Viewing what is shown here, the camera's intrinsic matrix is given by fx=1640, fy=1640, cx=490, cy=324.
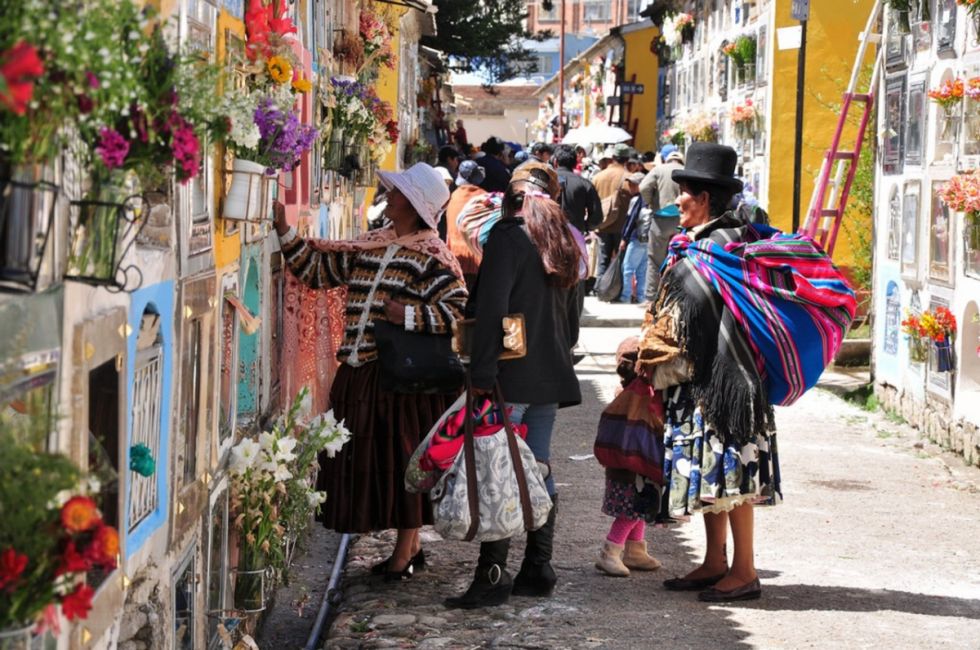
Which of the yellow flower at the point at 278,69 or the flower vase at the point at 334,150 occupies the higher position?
the yellow flower at the point at 278,69

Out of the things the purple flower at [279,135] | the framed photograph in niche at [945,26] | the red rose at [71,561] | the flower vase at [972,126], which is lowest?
the red rose at [71,561]

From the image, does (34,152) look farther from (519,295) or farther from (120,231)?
(519,295)

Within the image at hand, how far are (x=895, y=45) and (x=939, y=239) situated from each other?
2106 mm

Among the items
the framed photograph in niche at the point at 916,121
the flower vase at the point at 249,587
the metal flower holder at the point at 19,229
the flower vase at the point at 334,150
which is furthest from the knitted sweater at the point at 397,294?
the framed photograph in niche at the point at 916,121

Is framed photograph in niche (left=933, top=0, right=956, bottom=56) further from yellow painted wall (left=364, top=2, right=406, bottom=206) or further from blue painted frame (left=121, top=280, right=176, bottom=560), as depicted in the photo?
blue painted frame (left=121, top=280, right=176, bottom=560)

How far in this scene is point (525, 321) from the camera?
646 cm

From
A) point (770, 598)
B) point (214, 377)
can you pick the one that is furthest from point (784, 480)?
point (214, 377)

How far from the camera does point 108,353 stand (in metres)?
3.69

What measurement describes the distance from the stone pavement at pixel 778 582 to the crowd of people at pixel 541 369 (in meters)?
0.18

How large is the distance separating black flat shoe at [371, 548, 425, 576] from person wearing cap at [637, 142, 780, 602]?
118cm

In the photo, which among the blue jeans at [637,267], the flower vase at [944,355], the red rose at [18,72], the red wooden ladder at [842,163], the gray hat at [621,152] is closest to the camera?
the red rose at [18,72]

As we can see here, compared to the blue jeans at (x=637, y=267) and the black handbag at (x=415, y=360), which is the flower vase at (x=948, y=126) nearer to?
the black handbag at (x=415, y=360)

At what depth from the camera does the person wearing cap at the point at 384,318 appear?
6762 millimetres

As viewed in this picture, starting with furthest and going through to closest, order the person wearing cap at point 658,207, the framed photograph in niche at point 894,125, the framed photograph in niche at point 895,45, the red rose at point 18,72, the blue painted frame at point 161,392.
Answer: the person wearing cap at point 658,207, the framed photograph in niche at point 894,125, the framed photograph in niche at point 895,45, the blue painted frame at point 161,392, the red rose at point 18,72
